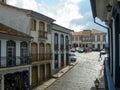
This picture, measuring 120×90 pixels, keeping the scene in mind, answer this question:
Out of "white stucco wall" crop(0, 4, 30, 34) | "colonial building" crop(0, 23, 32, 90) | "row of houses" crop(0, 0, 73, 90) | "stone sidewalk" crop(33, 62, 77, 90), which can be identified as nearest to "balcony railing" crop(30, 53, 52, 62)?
"row of houses" crop(0, 0, 73, 90)

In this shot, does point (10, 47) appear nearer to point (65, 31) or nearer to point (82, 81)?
point (82, 81)

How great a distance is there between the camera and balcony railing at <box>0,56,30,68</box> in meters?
27.1

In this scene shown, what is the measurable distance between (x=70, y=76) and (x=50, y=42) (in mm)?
5562

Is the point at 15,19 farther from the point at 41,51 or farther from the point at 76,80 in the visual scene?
the point at 76,80

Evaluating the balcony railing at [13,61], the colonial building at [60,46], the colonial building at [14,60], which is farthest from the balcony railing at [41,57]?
the colonial building at [60,46]

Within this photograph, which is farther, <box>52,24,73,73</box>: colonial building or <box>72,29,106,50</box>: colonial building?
<box>72,29,106,50</box>: colonial building

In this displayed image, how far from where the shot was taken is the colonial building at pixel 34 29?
3472cm

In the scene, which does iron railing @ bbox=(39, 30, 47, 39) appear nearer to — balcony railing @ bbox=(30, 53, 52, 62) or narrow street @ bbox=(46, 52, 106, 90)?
balcony railing @ bbox=(30, 53, 52, 62)

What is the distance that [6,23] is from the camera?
3534cm

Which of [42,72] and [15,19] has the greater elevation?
[15,19]

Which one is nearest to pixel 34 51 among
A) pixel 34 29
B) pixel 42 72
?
pixel 34 29

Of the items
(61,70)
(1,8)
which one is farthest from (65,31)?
(1,8)

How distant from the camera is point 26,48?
33.4 m

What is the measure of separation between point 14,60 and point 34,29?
789cm
